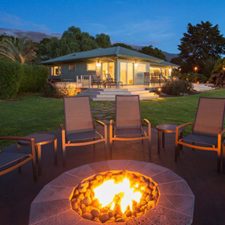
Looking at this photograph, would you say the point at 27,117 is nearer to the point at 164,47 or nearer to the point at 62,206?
the point at 62,206

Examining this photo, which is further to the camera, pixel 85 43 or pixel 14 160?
pixel 85 43

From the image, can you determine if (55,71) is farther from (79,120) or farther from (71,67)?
(79,120)

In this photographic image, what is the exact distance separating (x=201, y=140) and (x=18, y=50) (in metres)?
28.4

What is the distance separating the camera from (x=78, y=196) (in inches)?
80.5

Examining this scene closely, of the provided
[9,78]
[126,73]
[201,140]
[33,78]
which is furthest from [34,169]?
[126,73]

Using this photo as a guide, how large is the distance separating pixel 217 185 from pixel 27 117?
7.00 m

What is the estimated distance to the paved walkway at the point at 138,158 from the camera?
2.41m

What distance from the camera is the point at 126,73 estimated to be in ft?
71.7

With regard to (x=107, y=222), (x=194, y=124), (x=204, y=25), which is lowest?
(x=107, y=222)

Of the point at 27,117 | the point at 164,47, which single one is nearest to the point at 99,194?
the point at 27,117

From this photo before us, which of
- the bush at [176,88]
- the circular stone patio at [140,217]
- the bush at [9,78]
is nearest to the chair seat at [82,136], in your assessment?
the circular stone patio at [140,217]

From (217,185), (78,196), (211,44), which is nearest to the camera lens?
(78,196)

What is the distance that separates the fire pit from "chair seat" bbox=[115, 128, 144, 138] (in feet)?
5.73

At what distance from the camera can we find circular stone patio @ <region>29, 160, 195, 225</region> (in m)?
1.71
